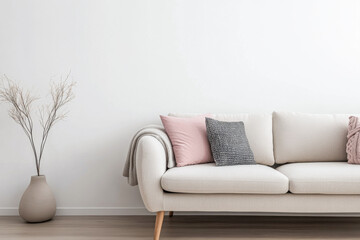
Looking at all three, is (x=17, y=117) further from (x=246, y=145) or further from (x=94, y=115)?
(x=246, y=145)

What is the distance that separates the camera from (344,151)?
2.92m

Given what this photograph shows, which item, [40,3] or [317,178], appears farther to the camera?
[40,3]

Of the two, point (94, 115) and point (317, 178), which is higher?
point (94, 115)

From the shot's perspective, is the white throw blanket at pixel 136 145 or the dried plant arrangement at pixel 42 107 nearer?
the white throw blanket at pixel 136 145

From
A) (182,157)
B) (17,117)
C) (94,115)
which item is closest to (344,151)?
(182,157)

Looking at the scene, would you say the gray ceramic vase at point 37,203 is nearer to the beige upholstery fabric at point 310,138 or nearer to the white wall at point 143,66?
the white wall at point 143,66

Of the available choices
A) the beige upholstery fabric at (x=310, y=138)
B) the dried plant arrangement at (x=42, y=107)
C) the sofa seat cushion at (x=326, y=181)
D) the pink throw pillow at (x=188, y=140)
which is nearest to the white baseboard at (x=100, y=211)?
the dried plant arrangement at (x=42, y=107)

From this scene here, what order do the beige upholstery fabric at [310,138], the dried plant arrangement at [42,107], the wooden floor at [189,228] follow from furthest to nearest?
the dried plant arrangement at [42,107], the beige upholstery fabric at [310,138], the wooden floor at [189,228]

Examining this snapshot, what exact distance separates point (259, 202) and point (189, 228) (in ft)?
2.27

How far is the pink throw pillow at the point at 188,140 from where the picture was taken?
9.15 feet

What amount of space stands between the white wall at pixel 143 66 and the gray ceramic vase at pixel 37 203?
266 millimetres

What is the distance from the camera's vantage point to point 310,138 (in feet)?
9.73

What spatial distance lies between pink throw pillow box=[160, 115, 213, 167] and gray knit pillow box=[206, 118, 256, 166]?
85 millimetres

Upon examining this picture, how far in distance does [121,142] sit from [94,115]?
13.7 inches
